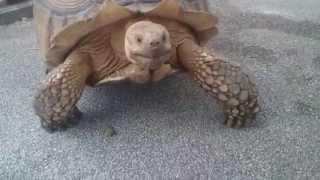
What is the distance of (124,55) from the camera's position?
181cm

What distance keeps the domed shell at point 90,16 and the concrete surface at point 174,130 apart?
294mm

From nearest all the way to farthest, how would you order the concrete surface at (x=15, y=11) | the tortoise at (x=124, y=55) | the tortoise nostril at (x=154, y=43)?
the tortoise nostril at (x=154, y=43) → the tortoise at (x=124, y=55) → the concrete surface at (x=15, y=11)

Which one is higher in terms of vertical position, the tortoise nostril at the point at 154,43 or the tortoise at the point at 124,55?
the tortoise nostril at the point at 154,43

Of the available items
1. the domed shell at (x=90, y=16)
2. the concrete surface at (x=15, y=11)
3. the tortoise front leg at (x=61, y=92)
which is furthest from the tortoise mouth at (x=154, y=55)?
the concrete surface at (x=15, y=11)

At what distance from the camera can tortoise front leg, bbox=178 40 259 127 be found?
177 centimetres

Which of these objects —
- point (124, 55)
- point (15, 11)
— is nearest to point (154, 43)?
point (124, 55)

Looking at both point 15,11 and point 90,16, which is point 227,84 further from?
point 15,11

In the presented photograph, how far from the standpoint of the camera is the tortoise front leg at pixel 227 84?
1771 millimetres

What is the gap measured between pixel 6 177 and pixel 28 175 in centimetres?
7

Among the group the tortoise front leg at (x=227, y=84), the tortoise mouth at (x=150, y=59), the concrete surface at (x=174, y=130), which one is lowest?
the concrete surface at (x=174, y=130)

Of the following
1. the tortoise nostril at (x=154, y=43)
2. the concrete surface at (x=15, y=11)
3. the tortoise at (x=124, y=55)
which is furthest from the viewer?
the concrete surface at (x=15, y=11)

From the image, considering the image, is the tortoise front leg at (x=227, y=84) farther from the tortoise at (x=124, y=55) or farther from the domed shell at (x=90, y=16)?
the domed shell at (x=90, y=16)

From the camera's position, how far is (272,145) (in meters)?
1.72

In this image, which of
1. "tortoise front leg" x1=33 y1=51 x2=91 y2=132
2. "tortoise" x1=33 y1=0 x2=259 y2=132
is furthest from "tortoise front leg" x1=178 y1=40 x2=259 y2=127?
"tortoise front leg" x1=33 y1=51 x2=91 y2=132
